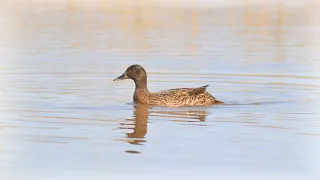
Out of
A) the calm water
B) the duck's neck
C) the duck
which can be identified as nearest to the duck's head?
the duck's neck

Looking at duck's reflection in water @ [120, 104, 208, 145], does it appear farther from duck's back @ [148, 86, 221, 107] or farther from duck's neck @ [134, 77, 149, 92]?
duck's neck @ [134, 77, 149, 92]

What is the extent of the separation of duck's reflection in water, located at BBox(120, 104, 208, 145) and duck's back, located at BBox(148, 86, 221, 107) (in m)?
0.22

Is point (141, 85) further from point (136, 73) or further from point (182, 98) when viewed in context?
point (182, 98)

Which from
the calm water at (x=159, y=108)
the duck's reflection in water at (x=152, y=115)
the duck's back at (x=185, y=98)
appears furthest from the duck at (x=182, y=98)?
the calm water at (x=159, y=108)

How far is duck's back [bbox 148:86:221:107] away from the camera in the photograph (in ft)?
49.4

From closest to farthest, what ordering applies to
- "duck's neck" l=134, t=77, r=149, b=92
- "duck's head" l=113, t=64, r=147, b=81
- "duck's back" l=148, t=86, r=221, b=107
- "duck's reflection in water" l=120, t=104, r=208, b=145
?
"duck's reflection in water" l=120, t=104, r=208, b=145 < "duck's back" l=148, t=86, r=221, b=107 < "duck's neck" l=134, t=77, r=149, b=92 < "duck's head" l=113, t=64, r=147, b=81

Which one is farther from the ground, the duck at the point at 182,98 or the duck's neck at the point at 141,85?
the duck's neck at the point at 141,85

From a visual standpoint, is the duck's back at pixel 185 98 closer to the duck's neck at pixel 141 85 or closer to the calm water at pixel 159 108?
the calm water at pixel 159 108

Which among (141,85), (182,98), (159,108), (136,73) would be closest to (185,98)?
(182,98)

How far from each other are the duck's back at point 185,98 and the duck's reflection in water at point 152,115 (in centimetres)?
22

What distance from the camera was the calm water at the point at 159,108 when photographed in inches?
388

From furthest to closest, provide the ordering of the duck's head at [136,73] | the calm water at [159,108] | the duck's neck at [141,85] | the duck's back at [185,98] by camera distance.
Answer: the duck's head at [136,73] < the duck's neck at [141,85] < the duck's back at [185,98] < the calm water at [159,108]

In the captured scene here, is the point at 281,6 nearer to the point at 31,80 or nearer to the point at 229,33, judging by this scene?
the point at 229,33

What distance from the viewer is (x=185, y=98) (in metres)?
15.1
